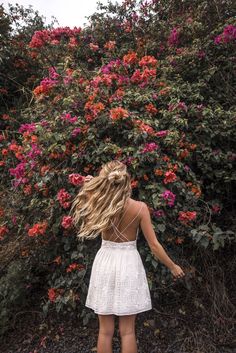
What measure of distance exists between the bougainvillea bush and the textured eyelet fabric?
0.52 metres

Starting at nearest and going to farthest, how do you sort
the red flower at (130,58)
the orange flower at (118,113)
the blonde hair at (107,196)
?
1. the blonde hair at (107,196)
2. the orange flower at (118,113)
3. the red flower at (130,58)

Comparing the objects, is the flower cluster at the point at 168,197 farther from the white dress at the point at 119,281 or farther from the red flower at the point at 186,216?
the white dress at the point at 119,281

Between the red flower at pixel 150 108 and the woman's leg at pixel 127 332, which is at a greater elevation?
the red flower at pixel 150 108

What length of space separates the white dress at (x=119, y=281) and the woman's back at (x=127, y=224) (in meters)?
0.01

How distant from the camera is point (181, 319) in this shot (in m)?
3.35

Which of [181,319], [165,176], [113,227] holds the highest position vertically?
[165,176]

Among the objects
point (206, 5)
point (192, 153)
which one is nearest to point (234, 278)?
point (192, 153)

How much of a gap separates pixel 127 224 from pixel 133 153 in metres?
0.97

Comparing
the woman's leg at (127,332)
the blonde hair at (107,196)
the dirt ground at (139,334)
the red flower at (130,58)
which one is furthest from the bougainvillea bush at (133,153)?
the woman's leg at (127,332)

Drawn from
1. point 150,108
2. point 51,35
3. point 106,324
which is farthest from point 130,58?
point 106,324

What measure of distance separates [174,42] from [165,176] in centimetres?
267

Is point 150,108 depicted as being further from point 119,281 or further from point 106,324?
point 106,324

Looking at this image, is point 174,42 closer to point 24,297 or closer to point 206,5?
point 206,5

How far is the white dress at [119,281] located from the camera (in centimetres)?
244
